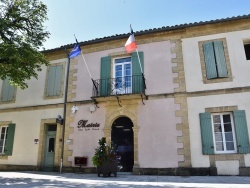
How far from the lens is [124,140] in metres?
10.3

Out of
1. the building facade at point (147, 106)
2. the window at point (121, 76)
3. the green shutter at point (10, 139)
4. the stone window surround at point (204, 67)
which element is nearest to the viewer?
the building facade at point (147, 106)

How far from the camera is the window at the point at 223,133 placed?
8.84m

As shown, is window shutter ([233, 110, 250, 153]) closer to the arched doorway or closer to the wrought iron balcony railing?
the wrought iron balcony railing

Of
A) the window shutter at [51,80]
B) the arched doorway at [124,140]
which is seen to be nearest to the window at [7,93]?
the window shutter at [51,80]

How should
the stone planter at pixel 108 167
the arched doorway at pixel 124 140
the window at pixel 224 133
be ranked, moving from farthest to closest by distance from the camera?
the arched doorway at pixel 124 140 → the window at pixel 224 133 → the stone planter at pixel 108 167

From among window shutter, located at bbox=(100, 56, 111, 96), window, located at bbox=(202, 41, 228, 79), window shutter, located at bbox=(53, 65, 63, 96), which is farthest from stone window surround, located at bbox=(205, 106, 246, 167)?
window shutter, located at bbox=(53, 65, 63, 96)

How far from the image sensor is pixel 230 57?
9.66m

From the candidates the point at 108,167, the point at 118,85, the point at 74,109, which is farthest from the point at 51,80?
the point at 108,167

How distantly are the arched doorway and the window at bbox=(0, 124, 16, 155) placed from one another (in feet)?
17.8

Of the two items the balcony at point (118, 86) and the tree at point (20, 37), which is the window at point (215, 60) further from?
the tree at point (20, 37)

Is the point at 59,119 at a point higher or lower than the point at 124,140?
higher

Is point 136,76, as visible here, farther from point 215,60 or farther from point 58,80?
point 58,80

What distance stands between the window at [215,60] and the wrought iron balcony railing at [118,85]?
9.40 ft

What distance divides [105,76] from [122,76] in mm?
810
